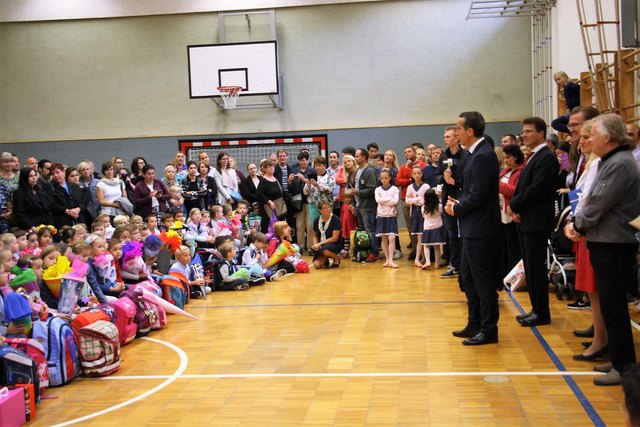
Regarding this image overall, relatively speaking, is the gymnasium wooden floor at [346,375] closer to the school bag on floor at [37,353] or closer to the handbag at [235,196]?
the school bag on floor at [37,353]

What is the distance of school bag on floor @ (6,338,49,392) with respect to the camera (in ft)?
15.4

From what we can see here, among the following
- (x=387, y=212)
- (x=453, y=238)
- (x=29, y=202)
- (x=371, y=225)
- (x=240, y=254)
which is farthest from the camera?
(x=371, y=225)

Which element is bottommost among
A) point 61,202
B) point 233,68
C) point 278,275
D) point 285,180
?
point 278,275

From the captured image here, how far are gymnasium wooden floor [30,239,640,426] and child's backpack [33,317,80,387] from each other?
4.5 inches

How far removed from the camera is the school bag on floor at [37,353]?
4688 millimetres

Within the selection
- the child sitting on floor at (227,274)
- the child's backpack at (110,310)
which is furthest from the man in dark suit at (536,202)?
the child sitting on floor at (227,274)

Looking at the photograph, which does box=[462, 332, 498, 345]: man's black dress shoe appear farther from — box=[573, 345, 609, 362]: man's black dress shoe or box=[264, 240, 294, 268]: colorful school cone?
box=[264, 240, 294, 268]: colorful school cone

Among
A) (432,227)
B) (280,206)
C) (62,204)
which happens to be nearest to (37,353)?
(62,204)

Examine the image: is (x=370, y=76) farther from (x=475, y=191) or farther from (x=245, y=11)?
(x=475, y=191)

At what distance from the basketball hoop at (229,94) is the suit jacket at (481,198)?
370 inches

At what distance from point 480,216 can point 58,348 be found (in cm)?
325

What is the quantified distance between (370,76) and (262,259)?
22.5 feet

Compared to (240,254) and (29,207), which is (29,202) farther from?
(240,254)

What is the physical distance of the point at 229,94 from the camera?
1413 centimetres
